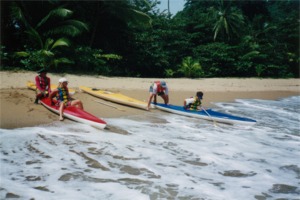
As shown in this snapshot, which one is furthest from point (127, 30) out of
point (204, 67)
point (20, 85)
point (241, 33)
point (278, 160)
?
point (278, 160)

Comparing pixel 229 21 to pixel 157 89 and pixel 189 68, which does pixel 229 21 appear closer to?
pixel 189 68

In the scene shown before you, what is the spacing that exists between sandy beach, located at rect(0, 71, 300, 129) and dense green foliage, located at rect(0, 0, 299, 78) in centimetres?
156

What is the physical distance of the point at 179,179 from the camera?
416cm

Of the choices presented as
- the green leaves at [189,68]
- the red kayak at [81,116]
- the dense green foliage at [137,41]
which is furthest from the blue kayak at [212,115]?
the green leaves at [189,68]

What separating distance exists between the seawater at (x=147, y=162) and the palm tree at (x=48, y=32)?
23.0 feet

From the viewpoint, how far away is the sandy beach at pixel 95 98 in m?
6.87

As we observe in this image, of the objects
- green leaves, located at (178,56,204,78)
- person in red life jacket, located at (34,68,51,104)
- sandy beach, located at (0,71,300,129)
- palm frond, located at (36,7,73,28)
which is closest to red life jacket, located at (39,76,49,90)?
person in red life jacket, located at (34,68,51,104)

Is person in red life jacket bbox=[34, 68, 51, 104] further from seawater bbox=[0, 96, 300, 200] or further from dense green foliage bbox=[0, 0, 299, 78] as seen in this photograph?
dense green foliage bbox=[0, 0, 299, 78]

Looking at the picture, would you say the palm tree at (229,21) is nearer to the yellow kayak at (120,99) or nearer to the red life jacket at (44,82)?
the yellow kayak at (120,99)

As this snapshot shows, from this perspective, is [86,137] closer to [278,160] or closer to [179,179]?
[179,179]

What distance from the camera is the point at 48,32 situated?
13453 mm

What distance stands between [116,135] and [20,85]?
19.1 feet

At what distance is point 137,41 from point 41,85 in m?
9.70

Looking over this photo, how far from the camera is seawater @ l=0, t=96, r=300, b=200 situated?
12.3 ft
